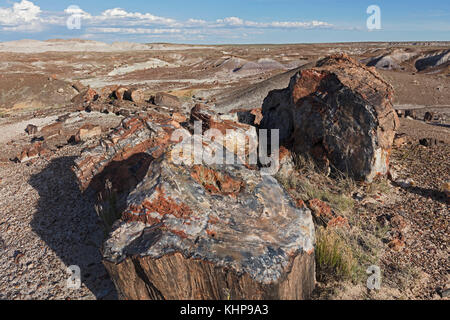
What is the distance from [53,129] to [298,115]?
27.0 feet

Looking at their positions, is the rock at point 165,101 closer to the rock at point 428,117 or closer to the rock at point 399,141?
the rock at point 399,141

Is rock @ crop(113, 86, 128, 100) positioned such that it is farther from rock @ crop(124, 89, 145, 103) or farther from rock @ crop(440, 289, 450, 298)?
rock @ crop(440, 289, 450, 298)

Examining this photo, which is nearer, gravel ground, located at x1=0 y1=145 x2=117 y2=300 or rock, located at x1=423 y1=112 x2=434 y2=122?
gravel ground, located at x1=0 y1=145 x2=117 y2=300

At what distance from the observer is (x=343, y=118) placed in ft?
18.3

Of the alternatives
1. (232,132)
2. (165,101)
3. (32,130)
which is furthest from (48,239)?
(165,101)

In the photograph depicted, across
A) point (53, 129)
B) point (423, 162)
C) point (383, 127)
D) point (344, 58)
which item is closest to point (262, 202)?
point (383, 127)

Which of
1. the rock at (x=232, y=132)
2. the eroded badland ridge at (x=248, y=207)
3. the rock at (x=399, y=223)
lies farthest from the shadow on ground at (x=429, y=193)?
the rock at (x=232, y=132)

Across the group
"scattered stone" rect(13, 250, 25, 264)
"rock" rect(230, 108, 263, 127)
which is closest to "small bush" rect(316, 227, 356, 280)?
"scattered stone" rect(13, 250, 25, 264)

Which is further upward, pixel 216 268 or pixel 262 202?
pixel 262 202

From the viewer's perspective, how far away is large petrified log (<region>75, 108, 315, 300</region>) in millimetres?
2639

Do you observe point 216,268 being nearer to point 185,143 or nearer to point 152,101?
point 185,143

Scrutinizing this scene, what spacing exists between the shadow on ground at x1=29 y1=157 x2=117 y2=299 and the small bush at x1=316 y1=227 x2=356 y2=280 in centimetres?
221

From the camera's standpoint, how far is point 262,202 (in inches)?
135

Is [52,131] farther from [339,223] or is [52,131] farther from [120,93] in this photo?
[339,223]
